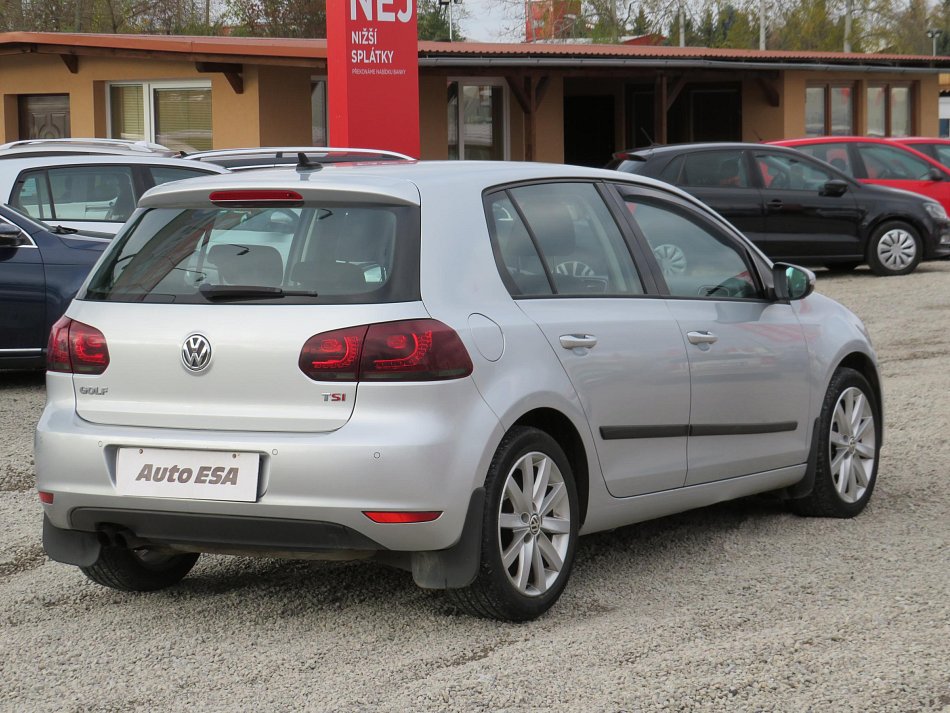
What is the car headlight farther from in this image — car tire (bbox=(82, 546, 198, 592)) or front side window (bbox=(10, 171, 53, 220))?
car tire (bbox=(82, 546, 198, 592))

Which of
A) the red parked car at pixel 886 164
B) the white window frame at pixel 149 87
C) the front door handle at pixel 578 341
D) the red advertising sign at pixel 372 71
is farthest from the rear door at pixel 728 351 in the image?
the white window frame at pixel 149 87

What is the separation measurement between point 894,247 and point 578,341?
13.5m

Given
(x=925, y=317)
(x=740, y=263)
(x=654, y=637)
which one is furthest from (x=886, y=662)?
(x=925, y=317)

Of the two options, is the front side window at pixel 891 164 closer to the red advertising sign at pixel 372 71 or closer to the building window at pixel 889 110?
the red advertising sign at pixel 372 71

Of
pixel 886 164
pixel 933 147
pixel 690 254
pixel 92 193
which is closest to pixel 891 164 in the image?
pixel 886 164

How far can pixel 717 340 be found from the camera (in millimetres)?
5758

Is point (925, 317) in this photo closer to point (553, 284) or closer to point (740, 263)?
point (740, 263)

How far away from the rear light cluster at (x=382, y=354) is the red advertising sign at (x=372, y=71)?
33.8ft

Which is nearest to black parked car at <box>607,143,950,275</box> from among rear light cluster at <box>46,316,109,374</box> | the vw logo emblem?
rear light cluster at <box>46,316,109,374</box>

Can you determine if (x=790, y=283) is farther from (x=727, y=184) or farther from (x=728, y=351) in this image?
(x=727, y=184)

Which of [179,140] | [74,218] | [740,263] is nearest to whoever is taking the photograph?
[740,263]

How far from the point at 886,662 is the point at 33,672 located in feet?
8.29

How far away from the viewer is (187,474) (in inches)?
181

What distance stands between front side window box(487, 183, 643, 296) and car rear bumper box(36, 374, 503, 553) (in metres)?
0.65
